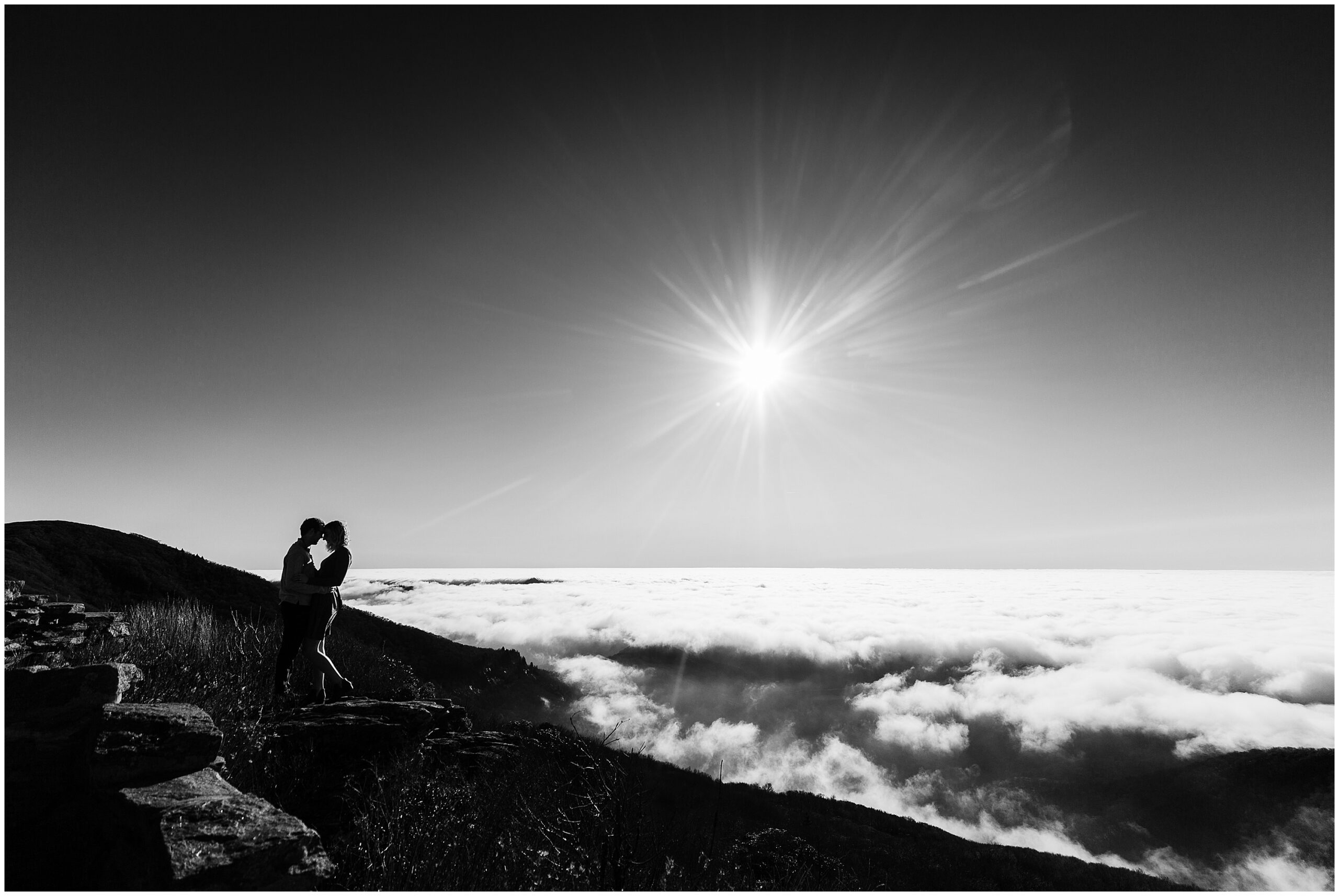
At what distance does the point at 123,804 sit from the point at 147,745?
0.45 meters

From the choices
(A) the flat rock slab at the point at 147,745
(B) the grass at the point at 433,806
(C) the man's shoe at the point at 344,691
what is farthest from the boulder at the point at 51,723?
(C) the man's shoe at the point at 344,691

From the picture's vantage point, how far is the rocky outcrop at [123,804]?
327cm

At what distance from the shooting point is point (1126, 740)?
148375mm

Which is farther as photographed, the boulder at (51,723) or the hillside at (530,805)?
the hillside at (530,805)

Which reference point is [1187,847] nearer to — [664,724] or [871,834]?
[664,724]

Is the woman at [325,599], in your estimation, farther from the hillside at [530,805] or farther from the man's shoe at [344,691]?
the hillside at [530,805]

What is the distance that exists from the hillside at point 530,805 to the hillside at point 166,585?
98 mm

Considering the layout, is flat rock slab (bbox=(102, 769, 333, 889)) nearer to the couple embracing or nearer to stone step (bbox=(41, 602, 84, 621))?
the couple embracing

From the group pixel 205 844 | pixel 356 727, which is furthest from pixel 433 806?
pixel 205 844

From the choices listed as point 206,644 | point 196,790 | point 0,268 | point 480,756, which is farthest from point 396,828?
point 0,268

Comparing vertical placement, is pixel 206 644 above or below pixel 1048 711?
above

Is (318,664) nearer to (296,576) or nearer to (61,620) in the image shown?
(296,576)

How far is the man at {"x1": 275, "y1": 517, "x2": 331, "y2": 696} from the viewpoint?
6.91 metres

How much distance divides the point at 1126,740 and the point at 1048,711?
1711 cm
